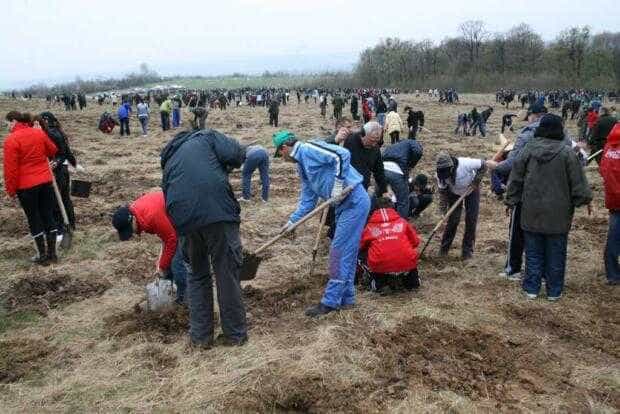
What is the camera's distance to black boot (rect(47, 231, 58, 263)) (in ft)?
20.5

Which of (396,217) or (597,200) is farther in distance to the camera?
(597,200)

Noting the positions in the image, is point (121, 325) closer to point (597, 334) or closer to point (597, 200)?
point (597, 334)

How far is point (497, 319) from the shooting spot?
14.7 ft

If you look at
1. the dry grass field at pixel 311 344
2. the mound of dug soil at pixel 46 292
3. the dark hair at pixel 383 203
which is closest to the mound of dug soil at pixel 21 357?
the dry grass field at pixel 311 344

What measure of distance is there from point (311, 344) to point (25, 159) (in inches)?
157

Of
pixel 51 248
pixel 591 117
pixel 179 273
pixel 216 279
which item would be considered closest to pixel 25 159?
pixel 51 248

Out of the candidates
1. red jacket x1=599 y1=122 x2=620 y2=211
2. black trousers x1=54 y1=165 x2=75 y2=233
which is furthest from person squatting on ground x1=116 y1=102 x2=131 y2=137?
red jacket x1=599 y1=122 x2=620 y2=211

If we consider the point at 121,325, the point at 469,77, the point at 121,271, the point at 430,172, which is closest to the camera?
the point at 121,325

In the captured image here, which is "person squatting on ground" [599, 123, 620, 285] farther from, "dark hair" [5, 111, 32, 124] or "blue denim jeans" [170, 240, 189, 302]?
"dark hair" [5, 111, 32, 124]

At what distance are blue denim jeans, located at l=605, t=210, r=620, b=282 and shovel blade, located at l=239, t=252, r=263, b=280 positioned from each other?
3390 mm

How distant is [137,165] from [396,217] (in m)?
9.75

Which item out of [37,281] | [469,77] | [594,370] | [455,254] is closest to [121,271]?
[37,281]

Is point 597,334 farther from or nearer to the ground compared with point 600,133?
nearer to the ground

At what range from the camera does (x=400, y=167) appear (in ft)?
22.1
